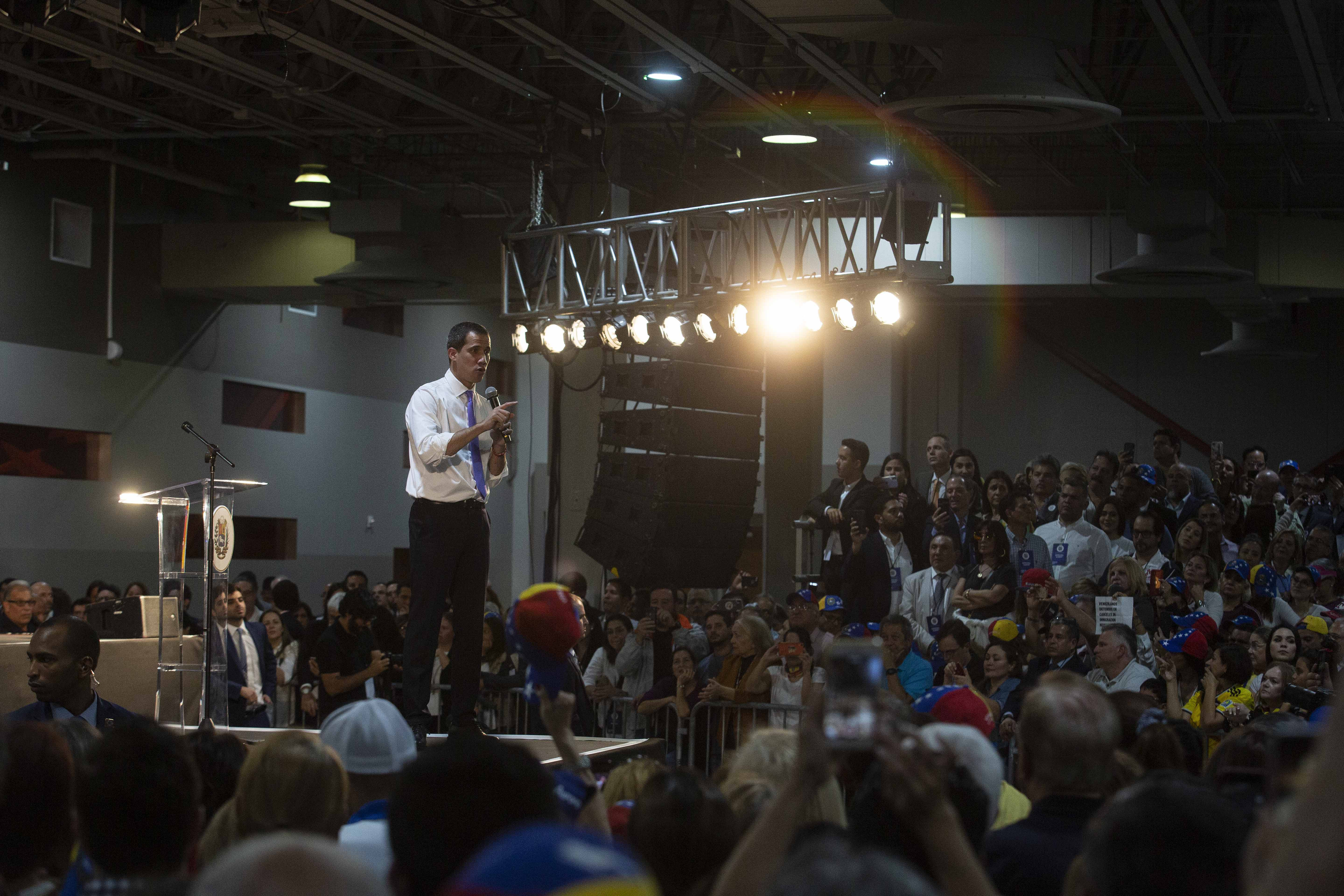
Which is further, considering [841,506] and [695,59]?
[695,59]

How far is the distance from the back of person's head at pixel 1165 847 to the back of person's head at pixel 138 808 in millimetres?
1325

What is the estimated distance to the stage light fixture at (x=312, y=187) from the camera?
14.5m

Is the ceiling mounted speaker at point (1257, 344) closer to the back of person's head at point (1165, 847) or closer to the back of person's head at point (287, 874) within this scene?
the back of person's head at point (1165, 847)

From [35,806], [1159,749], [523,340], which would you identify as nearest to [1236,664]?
[1159,749]

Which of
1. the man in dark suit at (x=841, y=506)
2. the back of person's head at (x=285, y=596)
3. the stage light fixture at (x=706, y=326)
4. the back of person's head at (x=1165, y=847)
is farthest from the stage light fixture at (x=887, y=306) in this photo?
the back of person's head at (x=1165, y=847)

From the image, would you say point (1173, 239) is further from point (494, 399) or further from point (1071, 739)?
point (1071, 739)

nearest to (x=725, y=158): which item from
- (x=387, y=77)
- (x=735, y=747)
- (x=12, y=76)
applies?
(x=387, y=77)

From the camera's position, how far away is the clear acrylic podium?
674cm

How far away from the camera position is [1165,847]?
1.79m

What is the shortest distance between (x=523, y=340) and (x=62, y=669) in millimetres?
6680

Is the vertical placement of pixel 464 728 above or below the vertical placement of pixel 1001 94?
below

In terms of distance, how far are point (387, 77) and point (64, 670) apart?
7.31 meters

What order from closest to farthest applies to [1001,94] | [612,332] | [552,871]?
[552,871] → [1001,94] → [612,332]

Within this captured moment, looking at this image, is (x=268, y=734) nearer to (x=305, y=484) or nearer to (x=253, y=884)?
(x=253, y=884)
